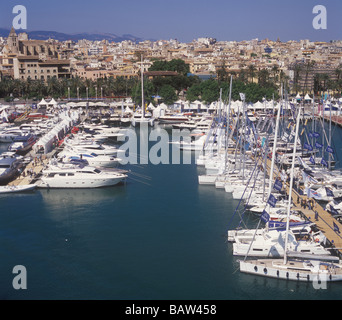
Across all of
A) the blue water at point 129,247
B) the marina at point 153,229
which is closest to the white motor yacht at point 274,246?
the marina at point 153,229

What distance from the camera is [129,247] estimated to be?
20.8 metres

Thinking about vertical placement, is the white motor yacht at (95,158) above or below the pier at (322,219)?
above

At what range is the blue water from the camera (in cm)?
1741

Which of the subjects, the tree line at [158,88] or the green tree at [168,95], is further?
the green tree at [168,95]

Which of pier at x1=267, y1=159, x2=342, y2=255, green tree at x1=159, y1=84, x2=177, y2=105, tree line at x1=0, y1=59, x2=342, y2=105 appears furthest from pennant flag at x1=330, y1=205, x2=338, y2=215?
green tree at x1=159, y1=84, x2=177, y2=105

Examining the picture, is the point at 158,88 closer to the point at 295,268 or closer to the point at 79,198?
the point at 79,198

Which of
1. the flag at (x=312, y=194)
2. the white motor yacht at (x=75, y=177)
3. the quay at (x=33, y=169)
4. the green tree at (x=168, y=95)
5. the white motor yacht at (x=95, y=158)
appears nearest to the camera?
the flag at (x=312, y=194)

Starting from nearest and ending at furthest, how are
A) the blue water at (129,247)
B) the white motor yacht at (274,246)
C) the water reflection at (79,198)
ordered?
the blue water at (129,247)
the white motor yacht at (274,246)
the water reflection at (79,198)

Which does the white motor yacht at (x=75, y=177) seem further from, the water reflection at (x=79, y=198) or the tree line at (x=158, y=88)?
the tree line at (x=158, y=88)

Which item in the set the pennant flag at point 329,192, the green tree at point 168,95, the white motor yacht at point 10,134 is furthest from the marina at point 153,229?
the green tree at point 168,95

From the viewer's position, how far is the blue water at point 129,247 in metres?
17.4

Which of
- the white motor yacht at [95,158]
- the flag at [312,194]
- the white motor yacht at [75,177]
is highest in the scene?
the white motor yacht at [95,158]
